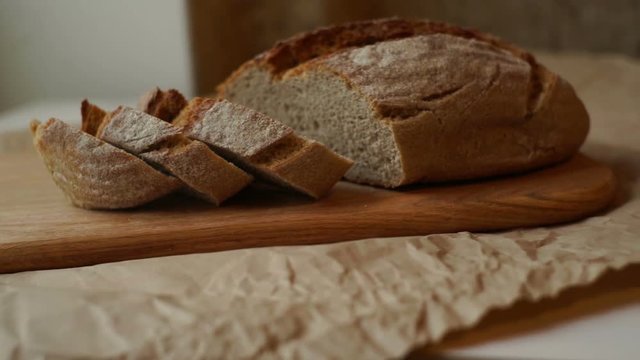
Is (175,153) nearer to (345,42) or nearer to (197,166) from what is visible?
(197,166)

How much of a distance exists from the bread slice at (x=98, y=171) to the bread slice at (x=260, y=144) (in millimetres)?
118

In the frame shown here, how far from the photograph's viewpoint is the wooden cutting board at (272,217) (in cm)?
135

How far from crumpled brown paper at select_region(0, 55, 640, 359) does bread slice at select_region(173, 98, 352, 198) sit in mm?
216

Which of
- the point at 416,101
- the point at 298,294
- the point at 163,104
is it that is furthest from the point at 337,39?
the point at 298,294

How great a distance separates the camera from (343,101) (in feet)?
5.31

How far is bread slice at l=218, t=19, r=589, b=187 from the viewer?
156cm

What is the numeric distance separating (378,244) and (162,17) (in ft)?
6.49

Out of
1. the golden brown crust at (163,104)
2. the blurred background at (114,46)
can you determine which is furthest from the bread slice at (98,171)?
the blurred background at (114,46)

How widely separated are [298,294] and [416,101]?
586mm

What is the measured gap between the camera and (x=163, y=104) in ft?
5.16

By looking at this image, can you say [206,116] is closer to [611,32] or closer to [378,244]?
[378,244]

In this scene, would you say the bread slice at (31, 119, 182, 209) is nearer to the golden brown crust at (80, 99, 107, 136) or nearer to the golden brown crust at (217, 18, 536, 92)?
the golden brown crust at (80, 99, 107, 136)

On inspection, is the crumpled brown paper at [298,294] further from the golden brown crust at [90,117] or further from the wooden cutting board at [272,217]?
the golden brown crust at [90,117]

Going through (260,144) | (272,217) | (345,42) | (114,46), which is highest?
(345,42)
